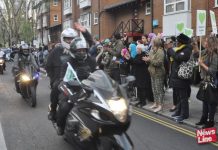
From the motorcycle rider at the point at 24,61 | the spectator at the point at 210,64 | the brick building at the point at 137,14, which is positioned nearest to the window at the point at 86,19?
the brick building at the point at 137,14

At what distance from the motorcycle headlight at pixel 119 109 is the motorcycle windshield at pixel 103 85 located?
0.38 ft

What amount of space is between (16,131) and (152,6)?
19.0 metres

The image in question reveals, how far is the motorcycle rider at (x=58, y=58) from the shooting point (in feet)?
22.3

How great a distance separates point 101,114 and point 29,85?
22.4ft

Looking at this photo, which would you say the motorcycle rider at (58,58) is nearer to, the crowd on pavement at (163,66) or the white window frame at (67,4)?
the crowd on pavement at (163,66)

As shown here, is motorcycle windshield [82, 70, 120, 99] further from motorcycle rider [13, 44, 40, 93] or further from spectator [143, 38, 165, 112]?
motorcycle rider [13, 44, 40, 93]

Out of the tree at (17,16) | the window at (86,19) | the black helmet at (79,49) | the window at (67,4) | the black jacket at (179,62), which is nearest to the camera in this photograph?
the black helmet at (79,49)

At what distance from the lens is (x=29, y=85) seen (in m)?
11.3

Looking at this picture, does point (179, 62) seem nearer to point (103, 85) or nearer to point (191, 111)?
point (191, 111)

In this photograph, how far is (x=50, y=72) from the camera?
7672 mm

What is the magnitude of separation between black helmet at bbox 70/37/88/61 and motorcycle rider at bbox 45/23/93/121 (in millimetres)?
375

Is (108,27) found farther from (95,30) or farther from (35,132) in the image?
(35,132)

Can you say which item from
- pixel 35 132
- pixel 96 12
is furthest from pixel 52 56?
pixel 96 12

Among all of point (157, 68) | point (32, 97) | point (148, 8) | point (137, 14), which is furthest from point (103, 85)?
point (137, 14)
